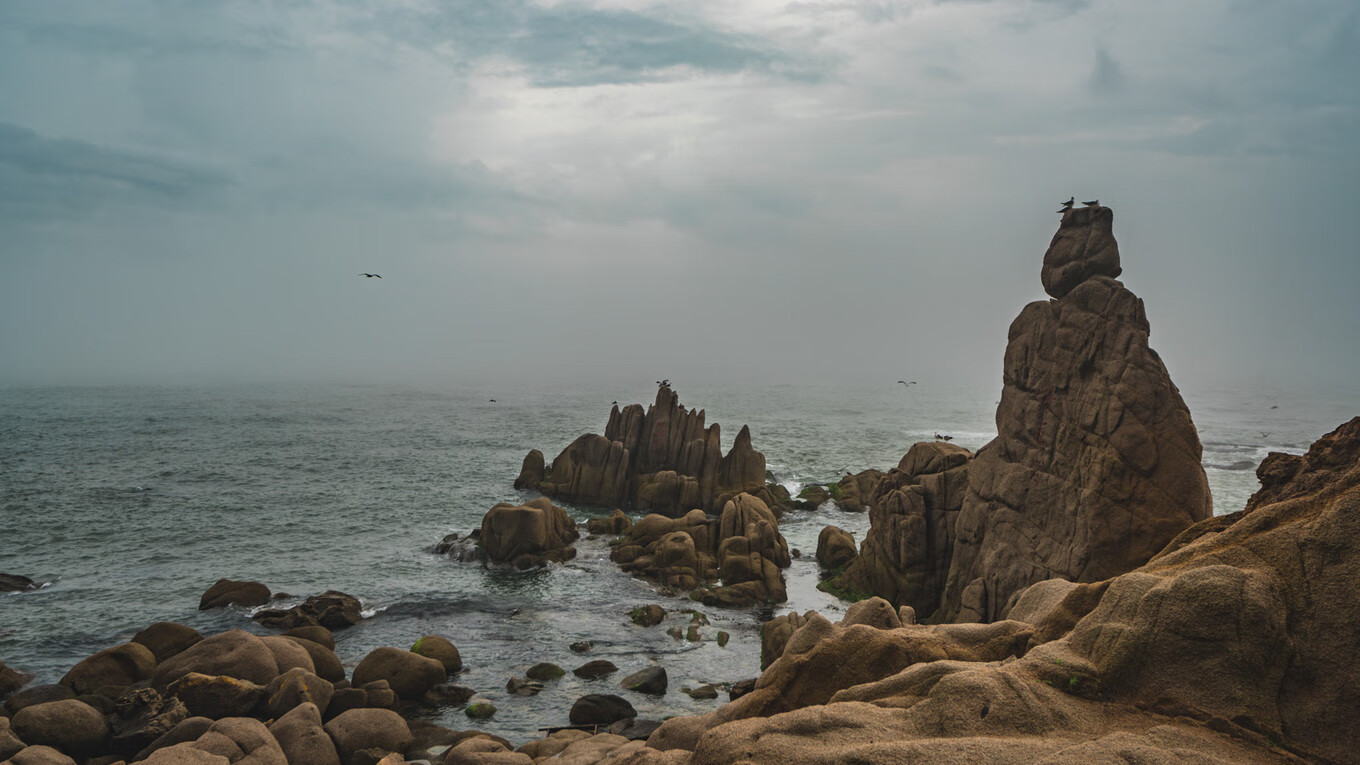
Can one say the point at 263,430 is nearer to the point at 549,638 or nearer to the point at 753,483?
the point at 753,483

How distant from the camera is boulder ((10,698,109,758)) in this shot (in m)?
21.4

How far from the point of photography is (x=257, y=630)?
35.2 meters

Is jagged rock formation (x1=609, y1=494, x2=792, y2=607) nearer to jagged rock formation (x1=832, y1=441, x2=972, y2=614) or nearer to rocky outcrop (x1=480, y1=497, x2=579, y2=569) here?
rocky outcrop (x1=480, y1=497, x2=579, y2=569)

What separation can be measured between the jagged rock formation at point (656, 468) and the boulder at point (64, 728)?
144 feet

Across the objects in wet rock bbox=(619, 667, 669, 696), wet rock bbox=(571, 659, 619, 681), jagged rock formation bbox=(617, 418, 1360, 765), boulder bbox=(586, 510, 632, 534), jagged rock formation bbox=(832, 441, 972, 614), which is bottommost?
wet rock bbox=(571, 659, 619, 681)

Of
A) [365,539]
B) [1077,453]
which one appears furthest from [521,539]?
[1077,453]

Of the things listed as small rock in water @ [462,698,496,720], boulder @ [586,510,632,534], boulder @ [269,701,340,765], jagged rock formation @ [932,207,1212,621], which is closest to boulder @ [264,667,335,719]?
boulder @ [269,701,340,765]

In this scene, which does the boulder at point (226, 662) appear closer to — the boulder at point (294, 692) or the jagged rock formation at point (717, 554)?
the boulder at point (294, 692)

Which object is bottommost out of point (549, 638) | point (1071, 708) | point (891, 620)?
point (549, 638)

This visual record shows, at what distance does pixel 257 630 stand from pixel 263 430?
334ft

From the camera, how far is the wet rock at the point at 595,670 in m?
30.6

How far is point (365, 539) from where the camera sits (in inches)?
2133

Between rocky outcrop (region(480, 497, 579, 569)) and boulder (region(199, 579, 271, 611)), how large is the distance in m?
13.1

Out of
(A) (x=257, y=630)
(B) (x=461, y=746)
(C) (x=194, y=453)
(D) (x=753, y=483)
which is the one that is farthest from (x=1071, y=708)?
(C) (x=194, y=453)
